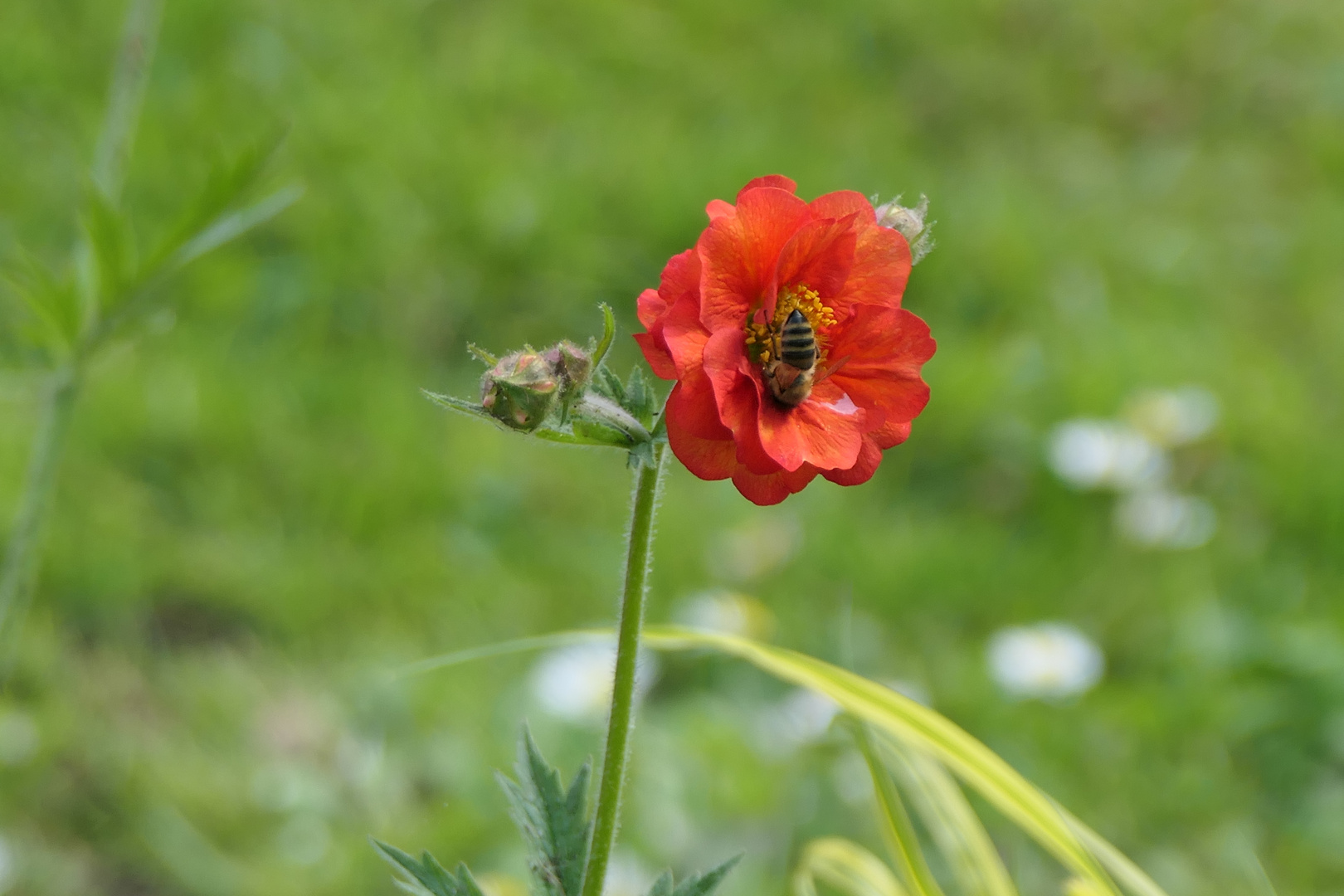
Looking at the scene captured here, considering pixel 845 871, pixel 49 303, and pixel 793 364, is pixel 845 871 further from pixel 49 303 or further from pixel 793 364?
pixel 49 303

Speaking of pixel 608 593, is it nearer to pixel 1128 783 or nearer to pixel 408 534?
pixel 408 534

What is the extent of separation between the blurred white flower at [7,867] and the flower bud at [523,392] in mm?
1146

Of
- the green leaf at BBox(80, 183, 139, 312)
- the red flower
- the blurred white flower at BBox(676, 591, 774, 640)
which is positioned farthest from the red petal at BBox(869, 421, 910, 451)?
the blurred white flower at BBox(676, 591, 774, 640)

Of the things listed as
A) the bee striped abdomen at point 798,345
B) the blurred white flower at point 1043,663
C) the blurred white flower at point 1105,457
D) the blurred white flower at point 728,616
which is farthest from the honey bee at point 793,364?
the blurred white flower at point 1105,457

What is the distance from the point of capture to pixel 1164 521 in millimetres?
2172

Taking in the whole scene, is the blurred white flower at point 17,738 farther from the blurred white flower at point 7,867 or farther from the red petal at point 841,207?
the red petal at point 841,207

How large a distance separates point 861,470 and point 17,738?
135 centimetres

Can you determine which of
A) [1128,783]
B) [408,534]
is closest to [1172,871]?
[1128,783]

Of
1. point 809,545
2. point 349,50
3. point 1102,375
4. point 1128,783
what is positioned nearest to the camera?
point 1128,783

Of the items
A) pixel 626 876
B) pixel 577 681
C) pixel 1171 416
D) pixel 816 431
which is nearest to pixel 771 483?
pixel 816 431

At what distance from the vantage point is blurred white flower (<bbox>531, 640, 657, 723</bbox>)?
1.66 meters

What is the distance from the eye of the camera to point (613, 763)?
2.30 ft

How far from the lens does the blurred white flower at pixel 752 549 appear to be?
200 centimetres

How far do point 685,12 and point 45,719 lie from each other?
7.09ft
